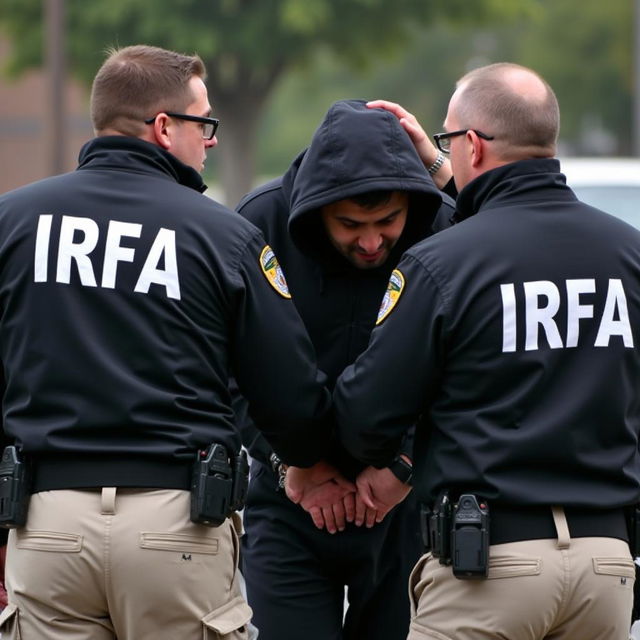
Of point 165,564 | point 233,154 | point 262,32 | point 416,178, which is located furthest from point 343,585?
point 233,154

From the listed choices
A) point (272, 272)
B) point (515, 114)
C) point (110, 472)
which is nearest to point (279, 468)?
point (272, 272)

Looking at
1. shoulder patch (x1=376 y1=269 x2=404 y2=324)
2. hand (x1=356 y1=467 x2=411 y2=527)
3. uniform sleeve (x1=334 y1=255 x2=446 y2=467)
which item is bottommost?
hand (x1=356 y1=467 x2=411 y2=527)

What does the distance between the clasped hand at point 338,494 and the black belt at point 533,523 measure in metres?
0.64

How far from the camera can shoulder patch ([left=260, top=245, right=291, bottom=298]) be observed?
3.71 m

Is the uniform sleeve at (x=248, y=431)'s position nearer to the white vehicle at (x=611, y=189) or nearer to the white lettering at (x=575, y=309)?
the white lettering at (x=575, y=309)

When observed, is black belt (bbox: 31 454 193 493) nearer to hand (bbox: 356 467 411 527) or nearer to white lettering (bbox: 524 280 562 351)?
hand (bbox: 356 467 411 527)

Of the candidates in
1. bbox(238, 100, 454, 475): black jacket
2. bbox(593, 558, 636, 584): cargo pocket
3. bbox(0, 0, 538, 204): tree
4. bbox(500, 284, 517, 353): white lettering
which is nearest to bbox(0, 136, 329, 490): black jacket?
bbox(238, 100, 454, 475): black jacket

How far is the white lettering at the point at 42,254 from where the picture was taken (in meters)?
3.52

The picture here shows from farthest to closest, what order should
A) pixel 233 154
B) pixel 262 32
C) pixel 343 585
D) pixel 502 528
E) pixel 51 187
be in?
1. pixel 233 154
2. pixel 262 32
3. pixel 343 585
4. pixel 51 187
5. pixel 502 528

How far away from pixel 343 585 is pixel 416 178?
1240 mm

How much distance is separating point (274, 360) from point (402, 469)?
0.55 metres

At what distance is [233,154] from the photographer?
2506 cm

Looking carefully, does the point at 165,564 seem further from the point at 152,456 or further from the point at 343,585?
the point at 343,585

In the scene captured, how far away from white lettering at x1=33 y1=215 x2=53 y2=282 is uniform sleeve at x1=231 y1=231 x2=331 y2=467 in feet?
1.62
